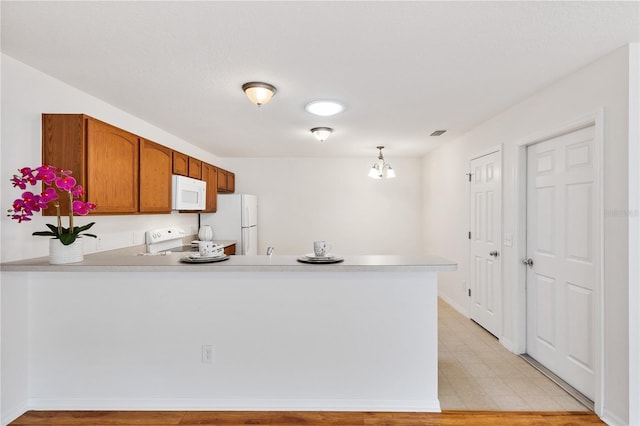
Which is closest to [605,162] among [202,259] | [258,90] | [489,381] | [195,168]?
[489,381]

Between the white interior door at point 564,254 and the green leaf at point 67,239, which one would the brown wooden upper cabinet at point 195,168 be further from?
the white interior door at point 564,254

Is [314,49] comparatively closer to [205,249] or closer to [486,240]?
[205,249]

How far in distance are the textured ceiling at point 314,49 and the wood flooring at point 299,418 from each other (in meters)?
2.31

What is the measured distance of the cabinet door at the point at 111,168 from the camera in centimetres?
225

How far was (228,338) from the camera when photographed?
2.19 metres

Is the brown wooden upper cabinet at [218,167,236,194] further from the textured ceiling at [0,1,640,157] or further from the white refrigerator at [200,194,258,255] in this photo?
the textured ceiling at [0,1,640,157]

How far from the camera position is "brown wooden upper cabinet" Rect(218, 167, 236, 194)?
5027mm

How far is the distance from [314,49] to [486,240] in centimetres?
279

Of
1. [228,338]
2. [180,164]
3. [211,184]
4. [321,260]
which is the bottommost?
[228,338]

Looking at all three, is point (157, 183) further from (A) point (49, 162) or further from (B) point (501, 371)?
(B) point (501, 371)

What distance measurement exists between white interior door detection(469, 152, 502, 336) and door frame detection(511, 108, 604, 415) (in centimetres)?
26

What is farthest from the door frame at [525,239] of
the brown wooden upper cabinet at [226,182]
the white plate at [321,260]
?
the brown wooden upper cabinet at [226,182]

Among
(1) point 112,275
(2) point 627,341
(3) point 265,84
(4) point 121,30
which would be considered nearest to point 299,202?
(3) point 265,84

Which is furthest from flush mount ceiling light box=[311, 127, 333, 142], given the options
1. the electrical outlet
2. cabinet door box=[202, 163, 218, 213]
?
the electrical outlet
